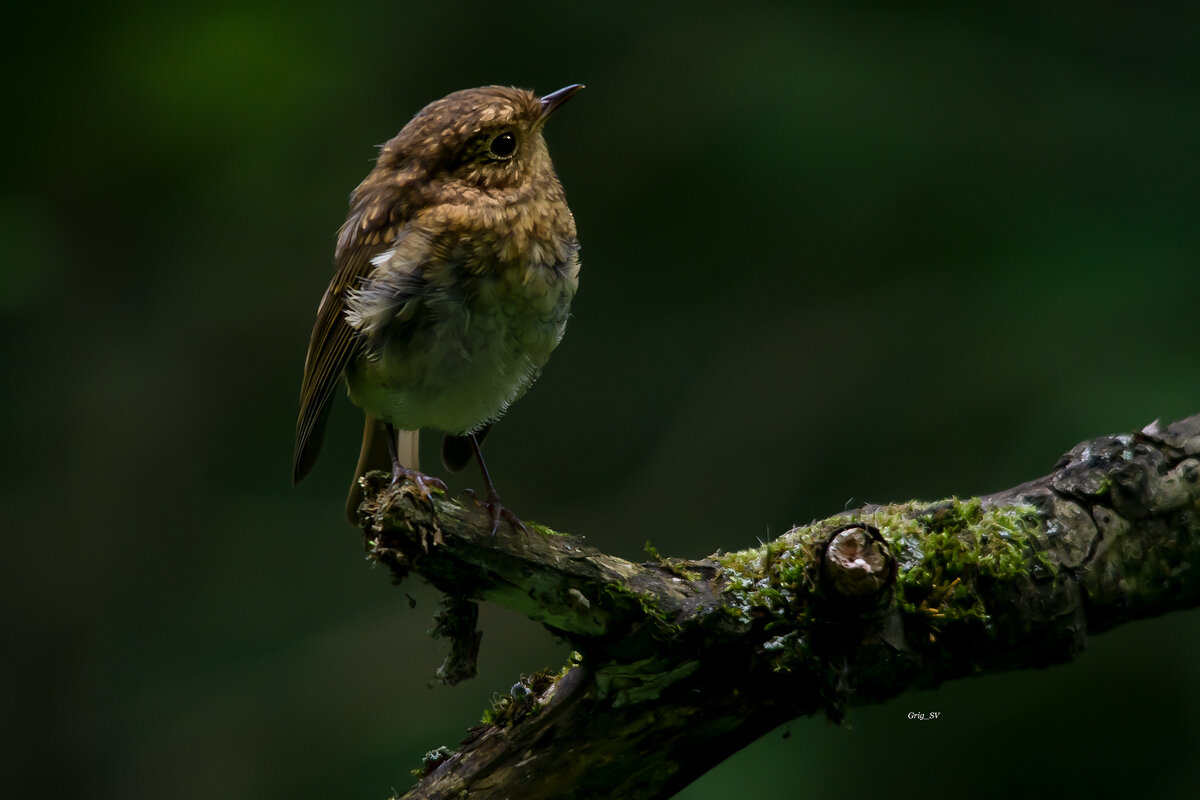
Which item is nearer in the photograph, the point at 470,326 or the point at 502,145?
the point at 470,326

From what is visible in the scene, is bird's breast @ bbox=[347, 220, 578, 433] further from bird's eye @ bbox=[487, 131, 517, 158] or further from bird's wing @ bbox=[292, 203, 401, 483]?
bird's eye @ bbox=[487, 131, 517, 158]

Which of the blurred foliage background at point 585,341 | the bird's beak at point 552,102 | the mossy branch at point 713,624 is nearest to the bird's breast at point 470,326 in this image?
the bird's beak at point 552,102

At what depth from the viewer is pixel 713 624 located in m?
2.33

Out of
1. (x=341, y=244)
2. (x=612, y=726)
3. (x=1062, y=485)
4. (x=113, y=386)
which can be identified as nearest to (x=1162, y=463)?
(x=1062, y=485)

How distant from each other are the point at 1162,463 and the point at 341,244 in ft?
6.76

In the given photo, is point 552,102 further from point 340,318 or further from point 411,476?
point 411,476

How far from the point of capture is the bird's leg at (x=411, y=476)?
85.4 inches

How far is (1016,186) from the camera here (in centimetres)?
455

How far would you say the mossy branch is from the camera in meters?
2.23

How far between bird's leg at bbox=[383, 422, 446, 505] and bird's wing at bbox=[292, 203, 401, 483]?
7.1 inches

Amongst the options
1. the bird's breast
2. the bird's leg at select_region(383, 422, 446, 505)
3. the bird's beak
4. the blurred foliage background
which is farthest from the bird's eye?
the blurred foliage background

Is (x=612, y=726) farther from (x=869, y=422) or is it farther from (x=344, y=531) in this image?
(x=344, y=531)

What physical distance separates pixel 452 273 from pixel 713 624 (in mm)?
981

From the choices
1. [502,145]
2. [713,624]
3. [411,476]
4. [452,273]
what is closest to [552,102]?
[502,145]
